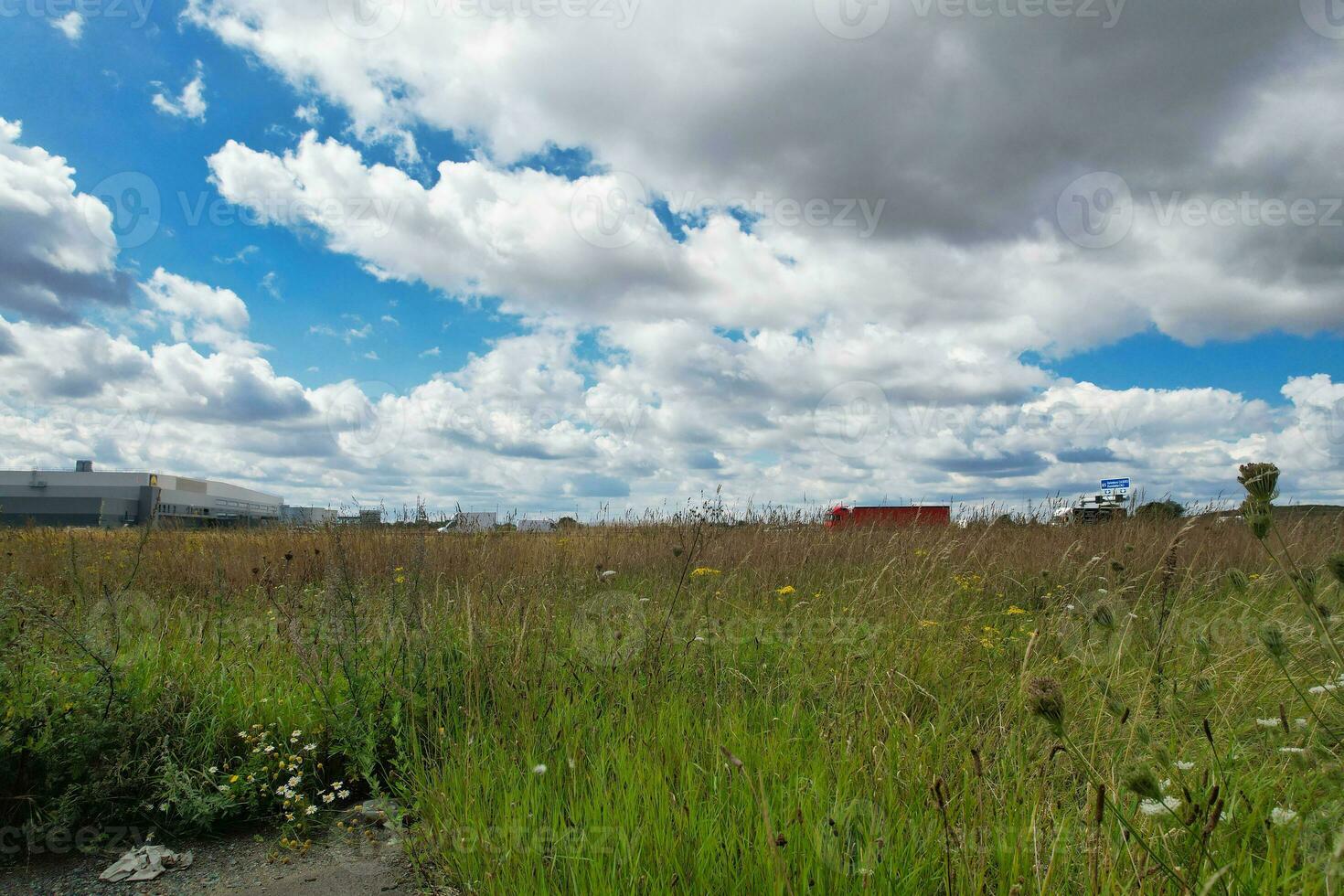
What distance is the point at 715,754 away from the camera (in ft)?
8.60

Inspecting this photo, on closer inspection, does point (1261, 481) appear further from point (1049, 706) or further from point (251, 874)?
point (251, 874)

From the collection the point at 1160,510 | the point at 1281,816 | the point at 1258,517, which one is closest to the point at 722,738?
the point at 1281,816

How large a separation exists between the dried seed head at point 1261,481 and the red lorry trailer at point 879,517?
9.65 m

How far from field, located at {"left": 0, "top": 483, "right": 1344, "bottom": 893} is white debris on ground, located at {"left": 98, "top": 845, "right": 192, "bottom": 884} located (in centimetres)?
16

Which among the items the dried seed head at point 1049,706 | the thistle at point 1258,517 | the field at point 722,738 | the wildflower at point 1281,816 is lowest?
the field at point 722,738

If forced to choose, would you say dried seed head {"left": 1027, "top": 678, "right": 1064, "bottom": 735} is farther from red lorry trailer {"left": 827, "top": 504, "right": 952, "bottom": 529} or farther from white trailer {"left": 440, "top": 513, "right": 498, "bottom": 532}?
white trailer {"left": 440, "top": 513, "right": 498, "bottom": 532}

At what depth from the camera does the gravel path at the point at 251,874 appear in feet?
9.12

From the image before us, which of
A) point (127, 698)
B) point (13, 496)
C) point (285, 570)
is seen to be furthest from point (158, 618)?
point (13, 496)

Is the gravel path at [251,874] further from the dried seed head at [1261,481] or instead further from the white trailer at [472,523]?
the white trailer at [472,523]

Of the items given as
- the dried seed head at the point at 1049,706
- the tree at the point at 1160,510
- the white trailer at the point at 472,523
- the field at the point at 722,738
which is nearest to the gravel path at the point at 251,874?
the field at the point at 722,738

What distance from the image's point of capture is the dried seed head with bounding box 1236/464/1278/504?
5.33 ft

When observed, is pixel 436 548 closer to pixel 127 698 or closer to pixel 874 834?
pixel 127 698

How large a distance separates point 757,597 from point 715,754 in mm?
3554

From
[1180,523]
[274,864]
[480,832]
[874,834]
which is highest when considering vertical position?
[1180,523]
